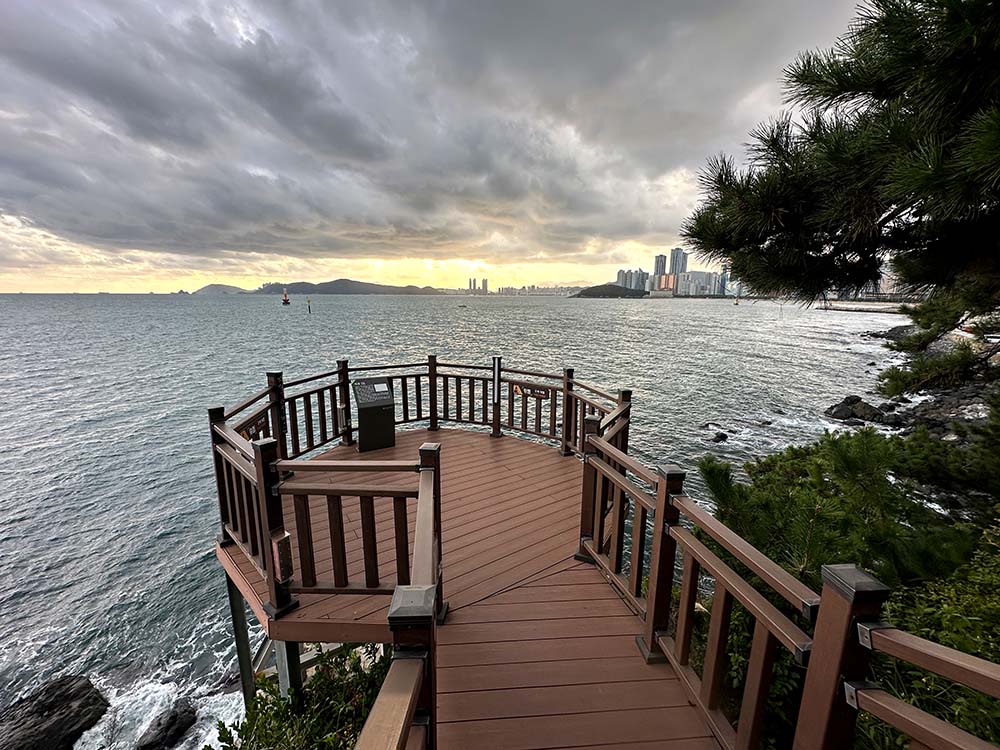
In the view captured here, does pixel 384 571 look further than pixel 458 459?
No

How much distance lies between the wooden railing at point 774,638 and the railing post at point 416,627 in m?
1.13

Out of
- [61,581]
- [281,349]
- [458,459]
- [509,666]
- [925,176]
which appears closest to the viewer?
[925,176]

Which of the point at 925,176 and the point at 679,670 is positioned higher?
the point at 925,176

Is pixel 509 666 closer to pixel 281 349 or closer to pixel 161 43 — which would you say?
pixel 161 43

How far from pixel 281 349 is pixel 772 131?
3765 centimetres

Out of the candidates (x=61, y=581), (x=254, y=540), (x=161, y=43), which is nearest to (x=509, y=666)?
(x=254, y=540)

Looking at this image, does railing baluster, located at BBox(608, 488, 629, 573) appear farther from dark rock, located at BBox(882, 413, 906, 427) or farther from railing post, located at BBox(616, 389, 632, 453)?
dark rock, located at BBox(882, 413, 906, 427)


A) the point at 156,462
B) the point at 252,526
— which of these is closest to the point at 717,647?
the point at 252,526

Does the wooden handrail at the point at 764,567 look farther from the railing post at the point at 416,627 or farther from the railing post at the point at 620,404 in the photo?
the railing post at the point at 620,404

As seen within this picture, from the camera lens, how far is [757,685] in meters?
1.61

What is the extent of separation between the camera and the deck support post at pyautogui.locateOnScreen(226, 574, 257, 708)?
426 cm

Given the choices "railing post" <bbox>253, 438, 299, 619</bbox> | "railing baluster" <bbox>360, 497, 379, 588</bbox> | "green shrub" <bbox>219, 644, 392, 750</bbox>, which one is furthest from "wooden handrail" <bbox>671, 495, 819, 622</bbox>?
"railing post" <bbox>253, 438, 299, 619</bbox>

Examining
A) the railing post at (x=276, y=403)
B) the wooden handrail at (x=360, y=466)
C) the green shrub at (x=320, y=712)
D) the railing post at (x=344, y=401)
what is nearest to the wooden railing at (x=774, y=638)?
the wooden handrail at (x=360, y=466)

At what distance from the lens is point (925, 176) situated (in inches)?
82.0
